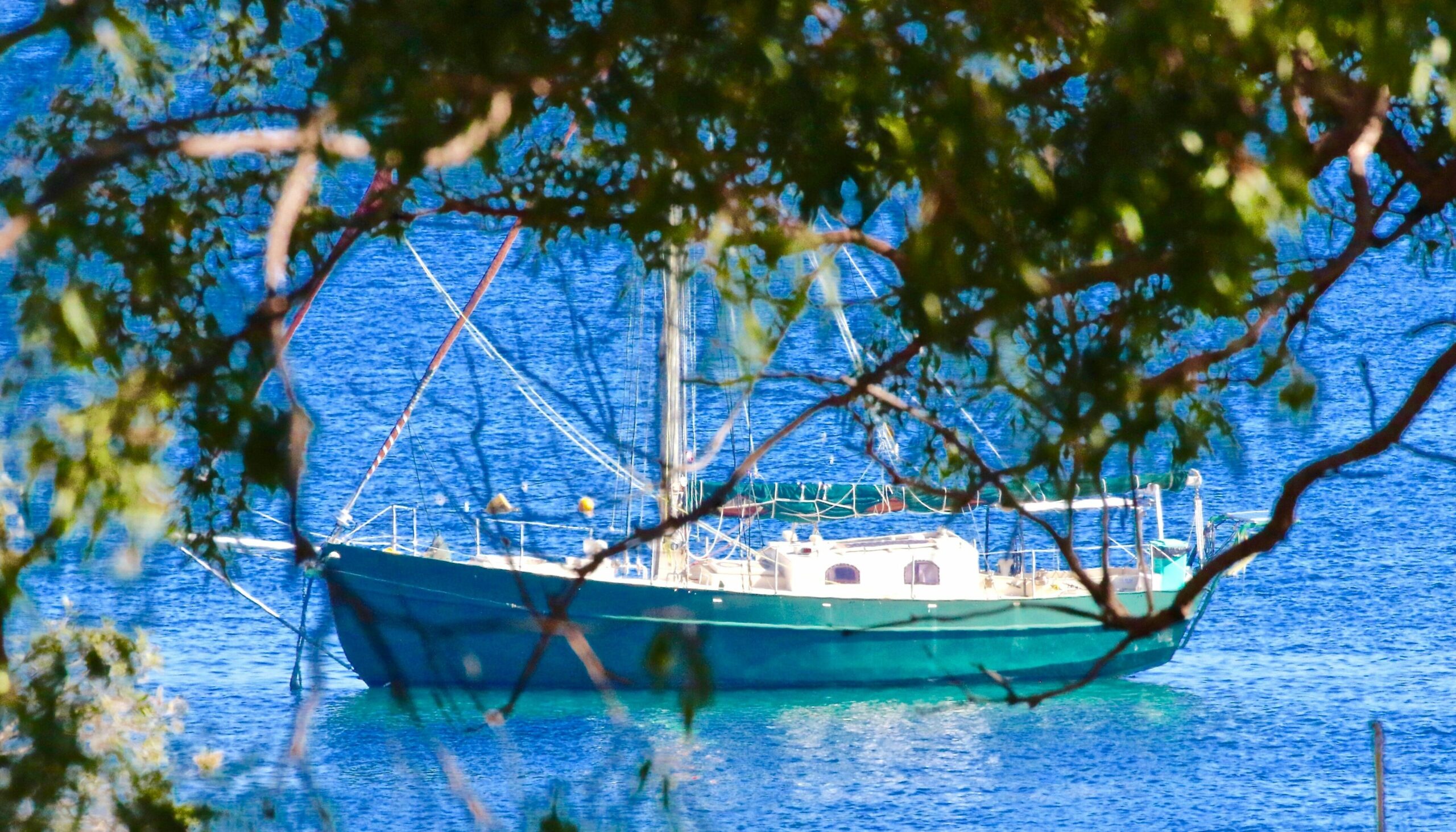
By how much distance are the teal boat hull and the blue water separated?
453 mm

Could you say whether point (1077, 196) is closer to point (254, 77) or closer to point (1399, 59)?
point (1399, 59)

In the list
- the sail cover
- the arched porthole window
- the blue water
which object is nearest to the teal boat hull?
the arched porthole window

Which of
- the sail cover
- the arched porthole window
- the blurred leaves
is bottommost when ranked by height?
the blurred leaves

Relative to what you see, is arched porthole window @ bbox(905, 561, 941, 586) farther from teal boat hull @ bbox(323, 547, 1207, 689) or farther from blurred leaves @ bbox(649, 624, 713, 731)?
blurred leaves @ bbox(649, 624, 713, 731)

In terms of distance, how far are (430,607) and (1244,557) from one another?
18.3m

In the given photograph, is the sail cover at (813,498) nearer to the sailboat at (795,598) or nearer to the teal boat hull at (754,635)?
the sailboat at (795,598)

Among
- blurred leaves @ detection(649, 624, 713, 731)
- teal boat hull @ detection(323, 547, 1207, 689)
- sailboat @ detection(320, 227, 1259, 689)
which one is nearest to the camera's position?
blurred leaves @ detection(649, 624, 713, 731)

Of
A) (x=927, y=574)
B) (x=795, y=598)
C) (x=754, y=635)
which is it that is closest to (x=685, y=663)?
(x=927, y=574)

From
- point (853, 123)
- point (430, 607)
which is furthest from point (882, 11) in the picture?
point (430, 607)

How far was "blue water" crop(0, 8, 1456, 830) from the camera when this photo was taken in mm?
17031

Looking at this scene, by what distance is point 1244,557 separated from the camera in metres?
2.67

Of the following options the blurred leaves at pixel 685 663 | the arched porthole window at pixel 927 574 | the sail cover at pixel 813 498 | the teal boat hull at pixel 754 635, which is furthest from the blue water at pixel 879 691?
the blurred leaves at pixel 685 663

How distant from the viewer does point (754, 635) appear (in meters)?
20.3

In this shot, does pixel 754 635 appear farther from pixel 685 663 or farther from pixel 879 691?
pixel 685 663
